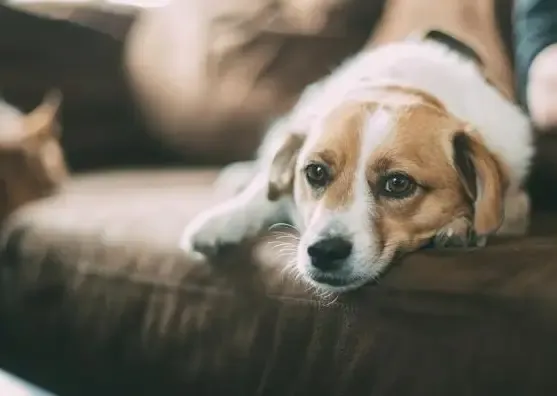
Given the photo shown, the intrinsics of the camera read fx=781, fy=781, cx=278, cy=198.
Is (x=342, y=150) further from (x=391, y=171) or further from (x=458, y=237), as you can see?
(x=458, y=237)

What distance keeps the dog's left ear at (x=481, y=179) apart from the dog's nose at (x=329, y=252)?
154 mm

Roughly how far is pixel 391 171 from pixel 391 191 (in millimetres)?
23

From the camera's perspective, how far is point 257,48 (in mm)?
1171

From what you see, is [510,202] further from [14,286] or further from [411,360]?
[14,286]

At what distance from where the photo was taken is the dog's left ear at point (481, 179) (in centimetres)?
90

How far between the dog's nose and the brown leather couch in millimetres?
43

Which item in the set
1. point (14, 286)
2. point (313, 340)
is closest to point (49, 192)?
Result: point (14, 286)

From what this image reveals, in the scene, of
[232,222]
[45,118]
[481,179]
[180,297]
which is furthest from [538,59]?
[45,118]

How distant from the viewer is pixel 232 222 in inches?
40.2

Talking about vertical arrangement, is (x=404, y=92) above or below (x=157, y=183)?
above

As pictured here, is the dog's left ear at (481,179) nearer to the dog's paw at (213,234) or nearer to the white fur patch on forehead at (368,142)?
the white fur patch on forehead at (368,142)

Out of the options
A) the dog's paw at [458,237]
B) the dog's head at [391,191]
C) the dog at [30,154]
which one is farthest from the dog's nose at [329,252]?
the dog at [30,154]

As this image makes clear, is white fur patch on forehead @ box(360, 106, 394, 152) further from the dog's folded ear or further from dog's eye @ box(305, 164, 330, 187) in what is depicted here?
the dog's folded ear

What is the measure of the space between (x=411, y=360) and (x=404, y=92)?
13.3 inches
